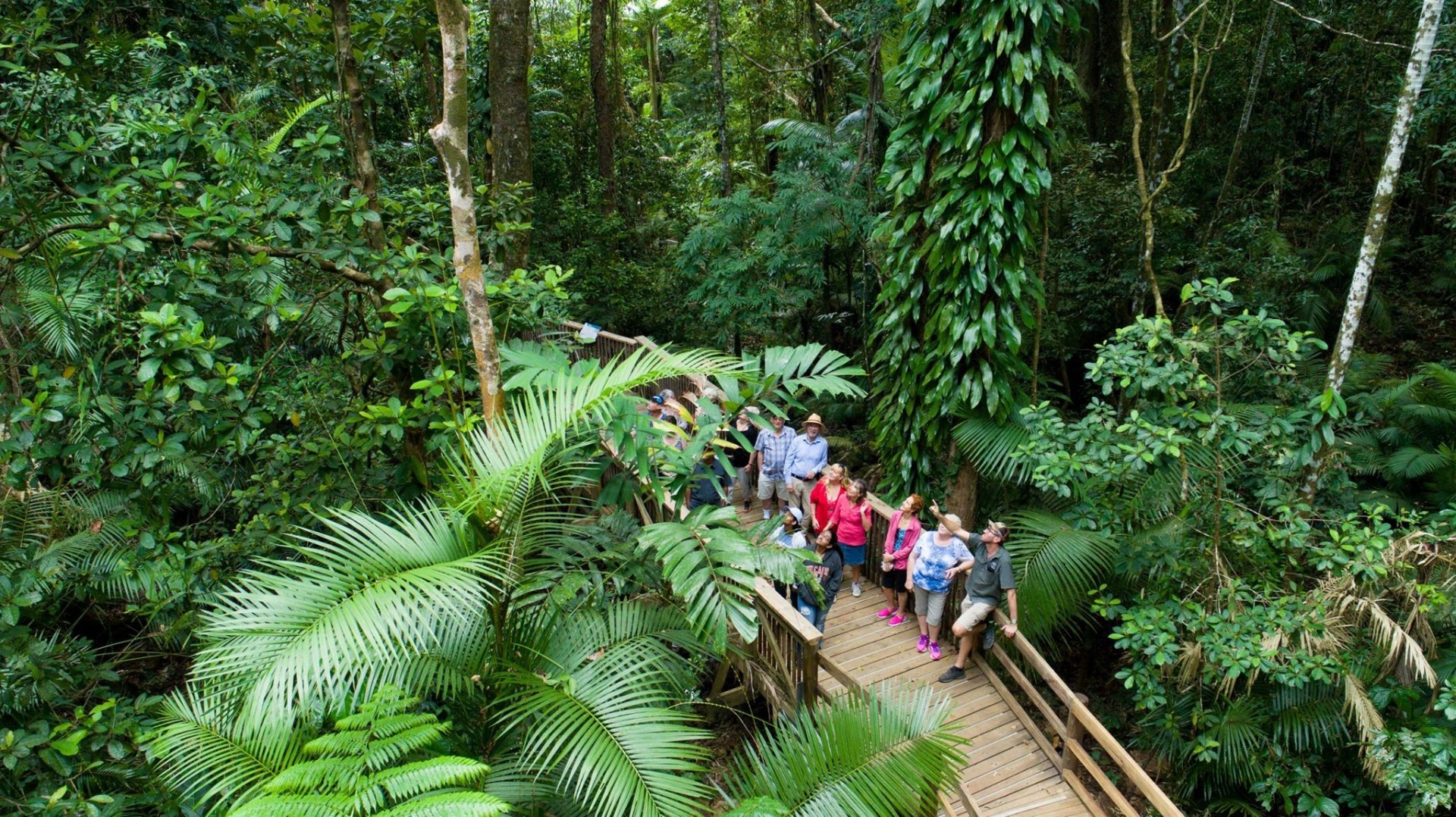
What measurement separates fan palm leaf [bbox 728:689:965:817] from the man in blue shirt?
364 centimetres

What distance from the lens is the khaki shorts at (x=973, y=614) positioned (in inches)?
220

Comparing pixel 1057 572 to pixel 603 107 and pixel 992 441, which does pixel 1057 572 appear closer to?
pixel 992 441

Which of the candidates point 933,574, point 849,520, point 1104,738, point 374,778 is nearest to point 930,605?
point 933,574

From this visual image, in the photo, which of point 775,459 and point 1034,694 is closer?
point 1034,694

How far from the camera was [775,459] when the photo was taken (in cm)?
748

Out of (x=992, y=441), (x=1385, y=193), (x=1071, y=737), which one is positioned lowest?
(x=1071, y=737)

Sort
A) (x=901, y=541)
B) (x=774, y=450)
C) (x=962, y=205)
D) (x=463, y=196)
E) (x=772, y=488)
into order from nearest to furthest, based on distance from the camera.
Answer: (x=463, y=196), (x=901, y=541), (x=962, y=205), (x=774, y=450), (x=772, y=488)

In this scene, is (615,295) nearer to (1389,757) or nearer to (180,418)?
(180,418)

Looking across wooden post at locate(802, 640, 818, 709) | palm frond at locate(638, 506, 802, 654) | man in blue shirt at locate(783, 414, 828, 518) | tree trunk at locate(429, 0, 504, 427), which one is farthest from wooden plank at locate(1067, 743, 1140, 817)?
tree trunk at locate(429, 0, 504, 427)

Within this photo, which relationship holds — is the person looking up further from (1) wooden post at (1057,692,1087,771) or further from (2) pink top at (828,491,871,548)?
(1) wooden post at (1057,692,1087,771)

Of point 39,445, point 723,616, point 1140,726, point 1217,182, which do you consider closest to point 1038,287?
point 1140,726

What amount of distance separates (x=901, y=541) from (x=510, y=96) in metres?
7.06

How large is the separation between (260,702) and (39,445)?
190cm

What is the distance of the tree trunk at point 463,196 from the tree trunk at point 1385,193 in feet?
17.9
